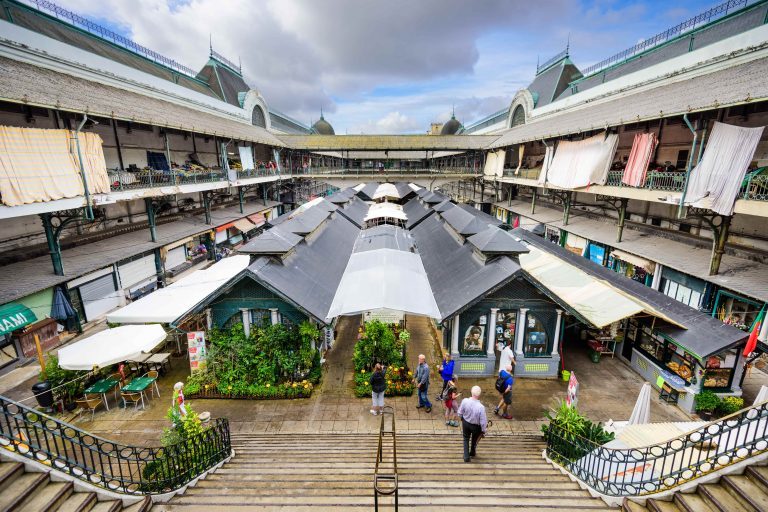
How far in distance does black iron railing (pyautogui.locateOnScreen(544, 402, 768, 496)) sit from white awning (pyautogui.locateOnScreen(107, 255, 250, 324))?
10437 millimetres

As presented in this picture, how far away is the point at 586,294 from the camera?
12055mm

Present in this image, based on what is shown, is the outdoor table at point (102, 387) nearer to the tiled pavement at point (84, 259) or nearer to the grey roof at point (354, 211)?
the tiled pavement at point (84, 259)

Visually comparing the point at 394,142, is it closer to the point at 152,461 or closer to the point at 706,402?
the point at 706,402

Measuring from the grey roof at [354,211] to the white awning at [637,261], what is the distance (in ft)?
51.6

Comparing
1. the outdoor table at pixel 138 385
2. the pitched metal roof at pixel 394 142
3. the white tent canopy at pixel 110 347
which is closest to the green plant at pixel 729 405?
the white tent canopy at pixel 110 347

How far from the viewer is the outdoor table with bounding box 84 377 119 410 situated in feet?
33.0

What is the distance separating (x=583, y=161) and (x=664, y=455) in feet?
62.0

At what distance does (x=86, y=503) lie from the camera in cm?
491

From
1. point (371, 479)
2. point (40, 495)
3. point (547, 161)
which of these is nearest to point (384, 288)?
point (371, 479)

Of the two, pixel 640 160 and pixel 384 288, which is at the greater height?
pixel 640 160

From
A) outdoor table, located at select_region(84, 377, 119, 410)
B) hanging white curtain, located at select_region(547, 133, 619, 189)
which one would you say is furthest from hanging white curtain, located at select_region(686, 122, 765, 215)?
outdoor table, located at select_region(84, 377, 119, 410)

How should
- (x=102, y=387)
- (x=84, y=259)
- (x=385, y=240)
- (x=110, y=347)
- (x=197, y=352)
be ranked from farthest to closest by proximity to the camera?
(x=385, y=240) < (x=84, y=259) < (x=197, y=352) < (x=102, y=387) < (x=110, y=347)

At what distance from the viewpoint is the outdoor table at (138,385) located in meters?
10.2

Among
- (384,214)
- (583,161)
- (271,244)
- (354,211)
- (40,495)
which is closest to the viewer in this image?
(40,495)
